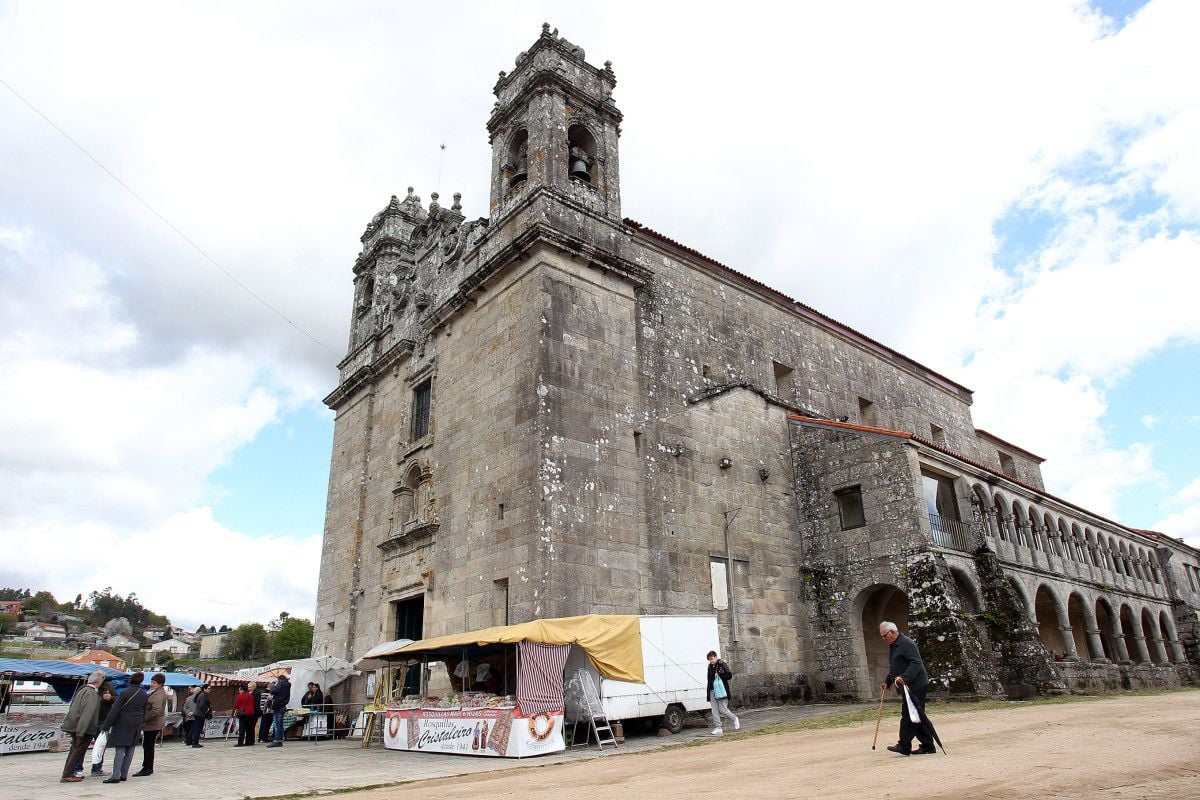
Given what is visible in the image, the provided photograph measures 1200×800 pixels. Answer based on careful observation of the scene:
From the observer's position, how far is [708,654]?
1308cm

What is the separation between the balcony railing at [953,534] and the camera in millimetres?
17281

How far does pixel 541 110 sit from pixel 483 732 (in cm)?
1436

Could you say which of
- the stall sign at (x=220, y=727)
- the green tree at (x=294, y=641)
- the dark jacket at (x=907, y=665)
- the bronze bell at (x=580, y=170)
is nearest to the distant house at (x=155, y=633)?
the green tree at (x=294, y=641)

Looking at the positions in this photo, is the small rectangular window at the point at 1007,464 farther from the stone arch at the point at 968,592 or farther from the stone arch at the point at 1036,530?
the stone arch at the point at 968,592

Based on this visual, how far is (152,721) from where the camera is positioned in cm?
1062

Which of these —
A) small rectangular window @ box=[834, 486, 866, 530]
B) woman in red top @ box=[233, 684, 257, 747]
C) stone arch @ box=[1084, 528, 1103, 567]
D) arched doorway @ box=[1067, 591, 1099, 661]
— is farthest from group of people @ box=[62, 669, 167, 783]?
stone arch @ box=[1084, 528, 1103, 567]

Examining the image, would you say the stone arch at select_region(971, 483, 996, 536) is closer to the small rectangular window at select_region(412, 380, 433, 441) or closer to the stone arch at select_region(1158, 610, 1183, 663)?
the stone arch at select_region(1158, 610, 1183, 663)

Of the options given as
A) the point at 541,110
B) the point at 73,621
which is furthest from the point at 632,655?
the point at 73,621

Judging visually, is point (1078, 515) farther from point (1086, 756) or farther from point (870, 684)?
point (1086, 756)

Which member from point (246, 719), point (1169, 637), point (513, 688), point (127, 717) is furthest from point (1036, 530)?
point (127, 717)

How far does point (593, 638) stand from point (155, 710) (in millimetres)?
6468

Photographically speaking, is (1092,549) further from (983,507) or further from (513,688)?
(513,688)

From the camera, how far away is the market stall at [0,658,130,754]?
15.1 metres

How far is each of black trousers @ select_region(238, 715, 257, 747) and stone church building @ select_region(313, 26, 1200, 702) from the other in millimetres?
3684
